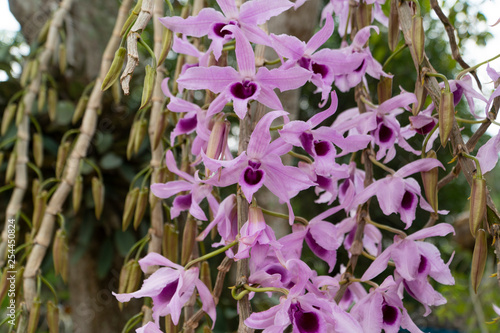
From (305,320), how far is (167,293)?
0.14 meters

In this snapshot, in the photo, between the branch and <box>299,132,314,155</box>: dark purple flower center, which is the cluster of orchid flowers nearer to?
<box>299,132,314,155</box>: dark purple flower center

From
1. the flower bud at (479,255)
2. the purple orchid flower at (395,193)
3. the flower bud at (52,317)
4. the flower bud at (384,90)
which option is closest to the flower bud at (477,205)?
the flower bud at (479,255)

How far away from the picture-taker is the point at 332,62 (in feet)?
1.72

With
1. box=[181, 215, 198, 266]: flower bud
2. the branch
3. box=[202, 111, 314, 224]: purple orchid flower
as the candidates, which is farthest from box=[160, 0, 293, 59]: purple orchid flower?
the branch

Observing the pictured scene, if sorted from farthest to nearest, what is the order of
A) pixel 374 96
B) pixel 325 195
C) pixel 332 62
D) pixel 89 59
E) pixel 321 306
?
1. pixel 374 96
2. pixel 89 59
3. pixel 325 195
4. pixel 332 62
5. pixel 321 306

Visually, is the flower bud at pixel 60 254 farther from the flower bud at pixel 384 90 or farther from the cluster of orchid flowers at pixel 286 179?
the flower bud at pixel 384 90

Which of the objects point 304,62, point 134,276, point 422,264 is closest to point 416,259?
point 422,264

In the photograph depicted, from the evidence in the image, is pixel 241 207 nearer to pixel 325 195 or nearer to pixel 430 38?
pixel 325 195

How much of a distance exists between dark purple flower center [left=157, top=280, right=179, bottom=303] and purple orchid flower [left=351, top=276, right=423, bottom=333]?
Answer: 19 cm

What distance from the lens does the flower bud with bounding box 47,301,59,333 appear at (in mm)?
668

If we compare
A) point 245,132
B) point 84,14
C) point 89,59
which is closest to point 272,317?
point 245,132

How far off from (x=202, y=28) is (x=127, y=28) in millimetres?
72

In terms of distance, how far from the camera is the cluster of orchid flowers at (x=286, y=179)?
0.42 m

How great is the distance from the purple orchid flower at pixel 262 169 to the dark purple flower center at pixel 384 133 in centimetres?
19
